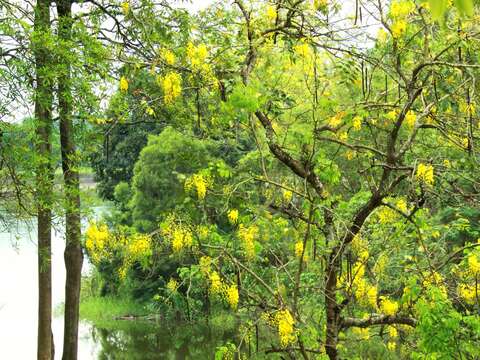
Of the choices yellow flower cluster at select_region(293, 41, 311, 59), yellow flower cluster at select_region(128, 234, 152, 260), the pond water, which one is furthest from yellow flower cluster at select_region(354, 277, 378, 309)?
the pond water

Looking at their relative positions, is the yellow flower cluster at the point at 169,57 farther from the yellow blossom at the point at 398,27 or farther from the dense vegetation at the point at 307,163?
the yellow blossom at the point at 398,27

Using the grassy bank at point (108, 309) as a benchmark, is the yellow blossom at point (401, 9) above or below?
above

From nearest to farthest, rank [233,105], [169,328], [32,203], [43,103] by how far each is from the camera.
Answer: [233,105], [43,103], [32,203], [169,328]

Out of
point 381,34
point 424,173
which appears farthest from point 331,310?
point 381,34

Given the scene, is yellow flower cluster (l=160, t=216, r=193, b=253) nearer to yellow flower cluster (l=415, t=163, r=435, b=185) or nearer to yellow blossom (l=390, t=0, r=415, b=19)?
yellow flower cluster (l=415, t=163, r=435, b=185)

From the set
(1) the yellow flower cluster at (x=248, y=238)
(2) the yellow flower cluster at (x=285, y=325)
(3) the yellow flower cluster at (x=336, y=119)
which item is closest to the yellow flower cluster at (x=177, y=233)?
(1) the yellow flower cluster at (x=248, y=238)

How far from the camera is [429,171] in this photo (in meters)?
3.35

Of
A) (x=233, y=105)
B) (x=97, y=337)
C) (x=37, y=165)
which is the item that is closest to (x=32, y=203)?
(x=37, y=165)

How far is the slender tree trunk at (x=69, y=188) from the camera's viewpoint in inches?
223

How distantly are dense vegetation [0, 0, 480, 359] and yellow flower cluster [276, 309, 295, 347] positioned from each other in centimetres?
1

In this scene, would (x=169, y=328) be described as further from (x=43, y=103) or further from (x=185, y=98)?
(x=43, y=103)

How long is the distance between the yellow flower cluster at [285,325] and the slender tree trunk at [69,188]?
2546 mm

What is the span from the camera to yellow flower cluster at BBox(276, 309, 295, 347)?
3586 mm

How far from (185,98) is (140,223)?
7048mm
